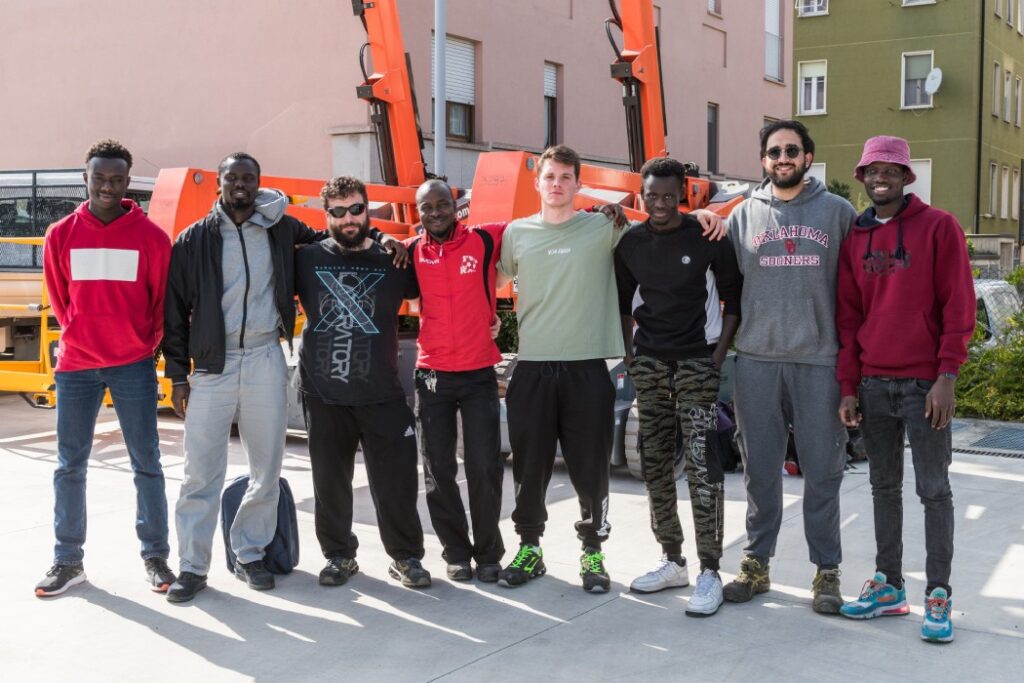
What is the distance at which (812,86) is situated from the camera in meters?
35.3

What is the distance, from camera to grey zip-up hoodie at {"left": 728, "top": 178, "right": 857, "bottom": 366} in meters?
4.79

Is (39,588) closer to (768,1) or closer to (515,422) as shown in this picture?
(515,422)

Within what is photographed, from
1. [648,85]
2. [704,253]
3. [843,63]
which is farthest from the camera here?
[843,63]

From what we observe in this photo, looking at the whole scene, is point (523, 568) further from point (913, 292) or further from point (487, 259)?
point (913, 292)

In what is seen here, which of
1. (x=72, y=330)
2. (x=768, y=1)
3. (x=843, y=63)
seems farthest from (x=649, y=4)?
(x=843, y=63)

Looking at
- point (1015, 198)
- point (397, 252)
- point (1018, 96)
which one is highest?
point (1018, 96)

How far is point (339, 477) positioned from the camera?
5441mm

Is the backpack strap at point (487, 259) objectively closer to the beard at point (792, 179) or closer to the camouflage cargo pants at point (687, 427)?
the camouflage cargo pants at point (687, 427)

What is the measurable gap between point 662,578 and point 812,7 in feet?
108

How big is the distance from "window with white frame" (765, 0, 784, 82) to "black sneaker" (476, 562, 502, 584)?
837 inches

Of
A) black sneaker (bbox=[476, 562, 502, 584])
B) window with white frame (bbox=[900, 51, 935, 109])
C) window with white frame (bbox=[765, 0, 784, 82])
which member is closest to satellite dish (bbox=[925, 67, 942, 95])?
window with white frame (bbox=[900, 51, 935, 109])

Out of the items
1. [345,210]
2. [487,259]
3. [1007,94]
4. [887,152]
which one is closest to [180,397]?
[345,210]

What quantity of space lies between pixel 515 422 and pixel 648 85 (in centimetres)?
519

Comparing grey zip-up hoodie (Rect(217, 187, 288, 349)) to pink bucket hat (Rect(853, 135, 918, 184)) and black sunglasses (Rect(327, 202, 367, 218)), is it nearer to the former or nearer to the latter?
black sunglasses (Rect(327, 202, 367, 218))
